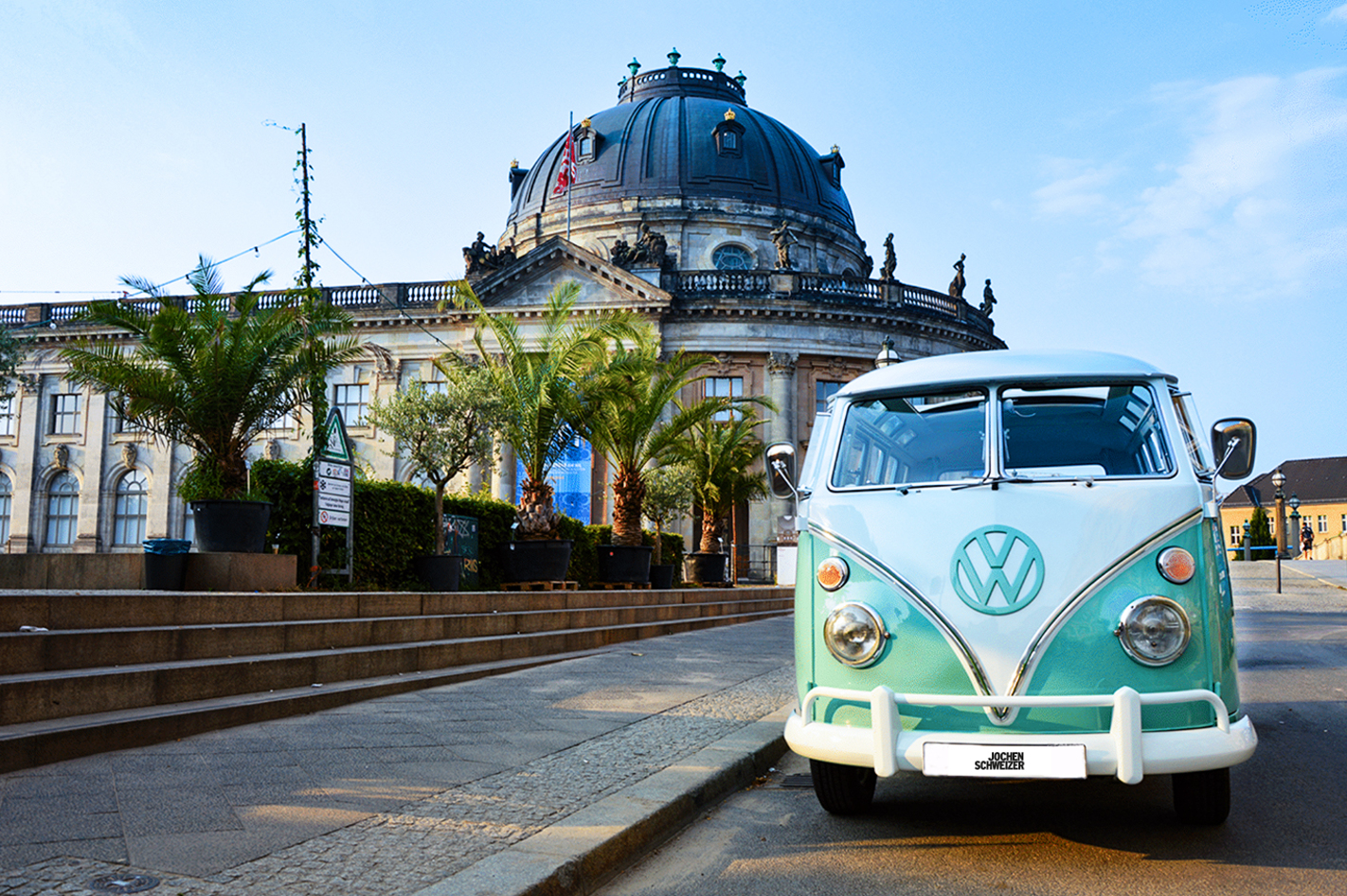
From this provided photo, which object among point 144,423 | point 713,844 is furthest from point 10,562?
point 713,844

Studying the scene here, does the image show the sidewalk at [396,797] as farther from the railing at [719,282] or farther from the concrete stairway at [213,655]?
the railing at [719,282]

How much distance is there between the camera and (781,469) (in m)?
6.07

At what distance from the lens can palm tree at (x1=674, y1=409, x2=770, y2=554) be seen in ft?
102

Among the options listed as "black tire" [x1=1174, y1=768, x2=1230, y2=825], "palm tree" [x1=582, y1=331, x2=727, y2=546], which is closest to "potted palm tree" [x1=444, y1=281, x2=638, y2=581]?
"palm tree" [x1=582, y1=331, x2=727, y2=546]

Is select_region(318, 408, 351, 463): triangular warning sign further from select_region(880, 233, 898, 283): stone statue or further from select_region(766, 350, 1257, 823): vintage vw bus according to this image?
select_region(880, 233, 898, 283): stone statue

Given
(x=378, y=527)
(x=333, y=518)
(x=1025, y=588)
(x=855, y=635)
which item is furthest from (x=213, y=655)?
(x=378, y=527)

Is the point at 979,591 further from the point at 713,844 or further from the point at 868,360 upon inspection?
the point at 868,360

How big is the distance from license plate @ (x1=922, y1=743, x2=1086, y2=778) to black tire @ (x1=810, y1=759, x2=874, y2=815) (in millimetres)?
806

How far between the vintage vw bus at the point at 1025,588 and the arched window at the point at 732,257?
44868 mm

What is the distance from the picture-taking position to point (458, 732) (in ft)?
22.4

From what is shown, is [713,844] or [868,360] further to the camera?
[868,360]

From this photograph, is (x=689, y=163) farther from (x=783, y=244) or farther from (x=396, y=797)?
(x=396, y=797)

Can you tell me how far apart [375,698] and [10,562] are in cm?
636

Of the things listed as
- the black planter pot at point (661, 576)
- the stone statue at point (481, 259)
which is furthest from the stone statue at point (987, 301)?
the black planter pot at point (661, 576)
